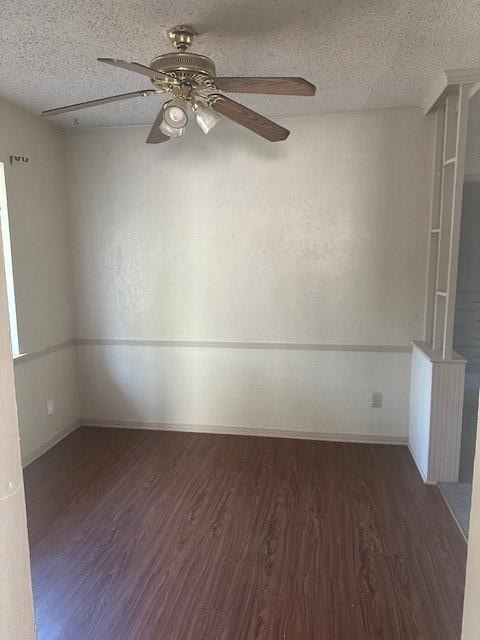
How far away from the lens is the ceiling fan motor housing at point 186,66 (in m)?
1.64

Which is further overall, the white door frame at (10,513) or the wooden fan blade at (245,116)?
the wooden fan blade at (245,116)

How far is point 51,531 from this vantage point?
7.79ft

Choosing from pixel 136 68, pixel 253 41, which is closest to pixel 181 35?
pixel 253 41

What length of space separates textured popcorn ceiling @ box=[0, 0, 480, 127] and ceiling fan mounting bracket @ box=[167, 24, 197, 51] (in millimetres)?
35

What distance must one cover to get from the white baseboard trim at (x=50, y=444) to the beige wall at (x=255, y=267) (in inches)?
16.4

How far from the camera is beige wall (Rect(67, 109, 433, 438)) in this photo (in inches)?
127

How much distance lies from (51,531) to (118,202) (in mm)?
2463

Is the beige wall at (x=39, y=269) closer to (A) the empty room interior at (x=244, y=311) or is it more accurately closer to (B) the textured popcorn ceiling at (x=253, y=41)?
(A) the empty room interior at (x=244, y=311)

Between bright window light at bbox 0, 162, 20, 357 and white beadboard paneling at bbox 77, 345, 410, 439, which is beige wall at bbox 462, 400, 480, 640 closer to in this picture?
white beadboard paneling at bbox 77, 345, 410, 439

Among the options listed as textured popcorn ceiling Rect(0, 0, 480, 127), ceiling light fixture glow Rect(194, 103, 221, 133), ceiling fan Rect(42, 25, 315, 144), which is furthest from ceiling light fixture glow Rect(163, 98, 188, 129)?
textured popcorn ceiling Rect(0, 0, 480, 127)

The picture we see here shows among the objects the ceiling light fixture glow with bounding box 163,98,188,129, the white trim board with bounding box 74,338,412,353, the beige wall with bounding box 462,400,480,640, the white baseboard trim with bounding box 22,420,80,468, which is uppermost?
the ceiling light fixture glow with bounding box 163,98,188,129

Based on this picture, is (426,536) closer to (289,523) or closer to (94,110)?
(289,523)

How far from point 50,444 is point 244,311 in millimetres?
1909

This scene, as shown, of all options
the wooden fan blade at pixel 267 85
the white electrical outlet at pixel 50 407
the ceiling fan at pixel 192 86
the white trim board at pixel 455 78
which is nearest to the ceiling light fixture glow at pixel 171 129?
the ceiling fan at pixel 192 86
